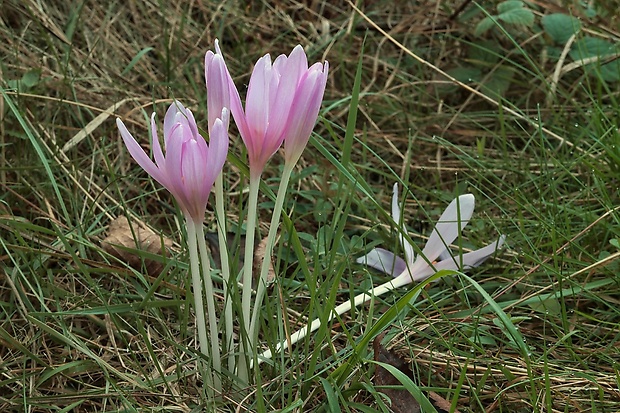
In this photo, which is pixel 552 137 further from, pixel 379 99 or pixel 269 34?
pixel 269 34

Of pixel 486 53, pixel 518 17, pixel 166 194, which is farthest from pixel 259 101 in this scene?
pixel 486 53

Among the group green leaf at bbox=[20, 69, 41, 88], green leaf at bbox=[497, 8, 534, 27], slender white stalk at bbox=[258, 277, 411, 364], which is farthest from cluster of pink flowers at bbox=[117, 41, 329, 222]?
green leaf at bbox=[497, 8, 534, 27]

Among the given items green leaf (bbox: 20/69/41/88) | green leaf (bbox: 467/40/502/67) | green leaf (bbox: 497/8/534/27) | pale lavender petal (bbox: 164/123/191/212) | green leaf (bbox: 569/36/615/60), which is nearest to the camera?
pale lavender petal (bbox: 164/123/191/212)

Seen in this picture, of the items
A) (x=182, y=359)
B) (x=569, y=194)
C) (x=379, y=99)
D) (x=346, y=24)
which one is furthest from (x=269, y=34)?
(x=182, y=359)

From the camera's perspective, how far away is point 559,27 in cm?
272

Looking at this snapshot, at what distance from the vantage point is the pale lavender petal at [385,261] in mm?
1849

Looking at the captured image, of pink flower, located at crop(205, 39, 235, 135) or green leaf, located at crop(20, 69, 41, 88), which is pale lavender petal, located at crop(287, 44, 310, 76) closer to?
pink flower, located at crop(205, 39, 235, 135)

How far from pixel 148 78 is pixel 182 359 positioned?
127 centimetres

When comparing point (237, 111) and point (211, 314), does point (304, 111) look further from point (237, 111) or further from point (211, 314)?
point (211, 314)

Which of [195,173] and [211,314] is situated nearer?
[195,173]

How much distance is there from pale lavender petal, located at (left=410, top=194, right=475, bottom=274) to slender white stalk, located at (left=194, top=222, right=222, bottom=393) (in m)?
0.51

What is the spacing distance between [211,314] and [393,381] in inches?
14.4

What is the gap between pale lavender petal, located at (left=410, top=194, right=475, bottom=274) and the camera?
→ 177 centimetres

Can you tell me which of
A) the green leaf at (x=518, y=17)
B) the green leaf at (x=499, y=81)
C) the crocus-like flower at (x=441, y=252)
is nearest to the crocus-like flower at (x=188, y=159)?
the crocus-like flower at (x=441, y=252)
